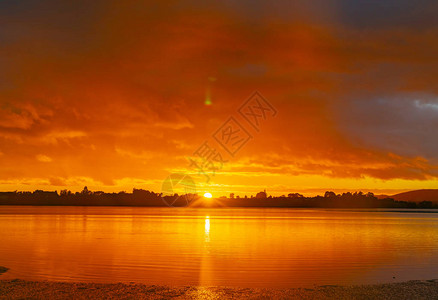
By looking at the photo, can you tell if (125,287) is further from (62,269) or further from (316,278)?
(316,278)

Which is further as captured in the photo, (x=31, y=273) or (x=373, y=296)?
(x=31, y=273)

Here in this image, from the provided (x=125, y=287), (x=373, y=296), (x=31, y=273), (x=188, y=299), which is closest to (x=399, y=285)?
(x=373, y=296)

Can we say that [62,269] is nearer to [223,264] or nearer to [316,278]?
[223,264]

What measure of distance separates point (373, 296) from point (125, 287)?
11.8 meters

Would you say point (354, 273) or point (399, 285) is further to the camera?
point (354, 273)

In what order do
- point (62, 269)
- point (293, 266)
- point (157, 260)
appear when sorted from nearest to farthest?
point (62, 269) < point (293, 266) < point (157, 260)

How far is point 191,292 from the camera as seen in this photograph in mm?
21875

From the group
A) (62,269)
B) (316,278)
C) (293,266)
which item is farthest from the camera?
(293,266)

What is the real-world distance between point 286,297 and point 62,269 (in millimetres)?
17556

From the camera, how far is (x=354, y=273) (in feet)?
104

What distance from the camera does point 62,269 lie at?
103 ft

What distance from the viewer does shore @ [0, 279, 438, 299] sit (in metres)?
20.4

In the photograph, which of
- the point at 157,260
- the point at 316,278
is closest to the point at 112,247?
the point at 157,260

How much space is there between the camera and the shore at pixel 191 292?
67.1ft
